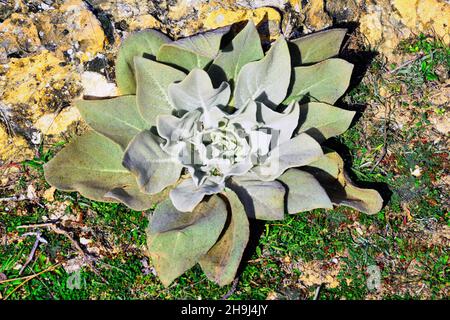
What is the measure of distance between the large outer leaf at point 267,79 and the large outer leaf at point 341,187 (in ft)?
1.17

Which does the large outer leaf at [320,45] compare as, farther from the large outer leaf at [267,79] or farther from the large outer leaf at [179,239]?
the large outer leaf at [179,239]

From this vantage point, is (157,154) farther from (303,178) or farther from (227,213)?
(303,178)

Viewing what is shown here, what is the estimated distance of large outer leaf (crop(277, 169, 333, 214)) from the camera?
267cm

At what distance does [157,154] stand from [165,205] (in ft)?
0.76

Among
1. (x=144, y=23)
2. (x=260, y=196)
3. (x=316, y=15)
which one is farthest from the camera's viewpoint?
(x=316, y=15)

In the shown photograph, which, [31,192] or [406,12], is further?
[406,12]

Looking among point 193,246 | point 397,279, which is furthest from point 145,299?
point 397,279

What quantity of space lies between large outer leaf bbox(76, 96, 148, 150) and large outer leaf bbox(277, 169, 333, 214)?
0.70m

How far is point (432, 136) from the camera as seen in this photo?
3.26 metres

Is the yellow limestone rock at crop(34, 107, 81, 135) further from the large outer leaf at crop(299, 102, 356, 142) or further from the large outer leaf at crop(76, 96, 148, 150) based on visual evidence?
the large outer leaf at crop(299, 102, 356, 142)

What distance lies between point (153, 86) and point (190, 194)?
516 millimetres

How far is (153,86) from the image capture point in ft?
9.21

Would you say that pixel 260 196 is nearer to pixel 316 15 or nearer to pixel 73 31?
pixel 316 15

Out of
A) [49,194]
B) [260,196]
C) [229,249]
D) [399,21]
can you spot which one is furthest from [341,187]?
[49,194]
